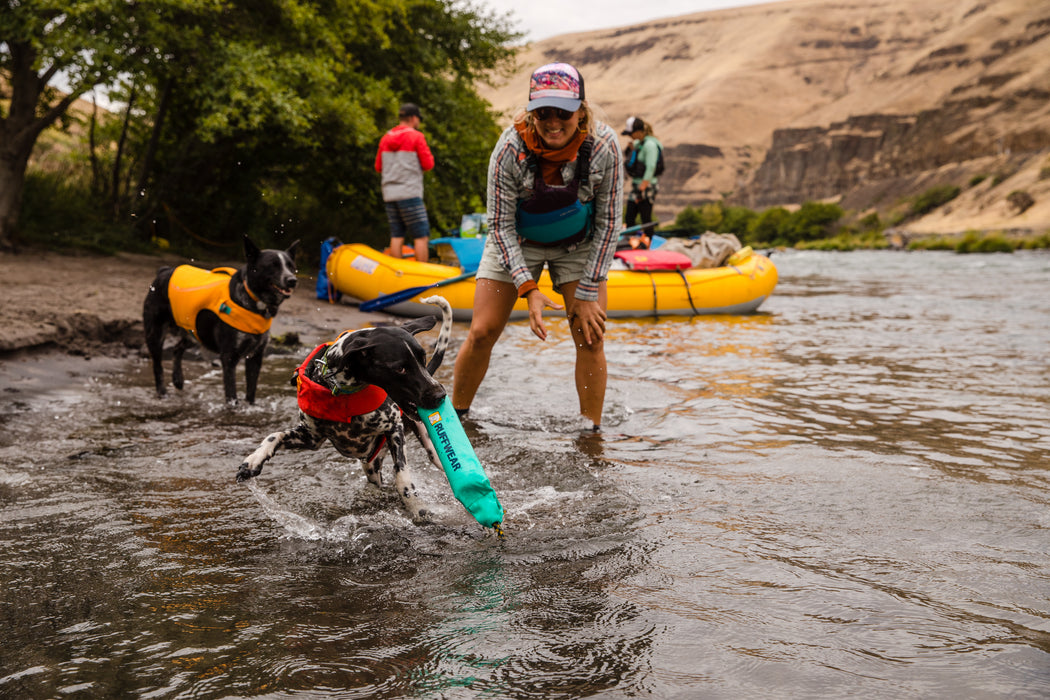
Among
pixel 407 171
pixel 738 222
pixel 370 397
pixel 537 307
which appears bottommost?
pixel 370 397

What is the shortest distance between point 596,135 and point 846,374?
181 inches

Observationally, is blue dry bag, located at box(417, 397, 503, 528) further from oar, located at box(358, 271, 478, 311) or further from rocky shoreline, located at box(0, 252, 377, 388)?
oar, located at box(358, 271, 478, 311)

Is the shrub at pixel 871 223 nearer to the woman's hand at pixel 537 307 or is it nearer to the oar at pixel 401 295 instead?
the oar at pixel 401 295

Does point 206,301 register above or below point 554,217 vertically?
below

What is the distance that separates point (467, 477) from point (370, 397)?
0.88m

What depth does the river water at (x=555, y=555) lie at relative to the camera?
2463 millimetres

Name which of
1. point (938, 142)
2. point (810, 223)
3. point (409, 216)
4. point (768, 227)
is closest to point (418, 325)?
point (409, 216)

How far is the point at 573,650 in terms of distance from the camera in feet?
8.49

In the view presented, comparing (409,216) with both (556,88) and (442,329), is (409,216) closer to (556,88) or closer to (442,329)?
(556,88)

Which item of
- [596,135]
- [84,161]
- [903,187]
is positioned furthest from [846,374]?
[903,187]

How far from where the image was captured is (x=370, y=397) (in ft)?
13.3

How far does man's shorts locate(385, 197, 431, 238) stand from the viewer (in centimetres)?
1307

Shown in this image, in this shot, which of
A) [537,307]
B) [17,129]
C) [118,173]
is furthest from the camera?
[118,173]

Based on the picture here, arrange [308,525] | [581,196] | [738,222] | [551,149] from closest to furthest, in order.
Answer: [308,525] → [551,149] → [581,196] → [738,222]
